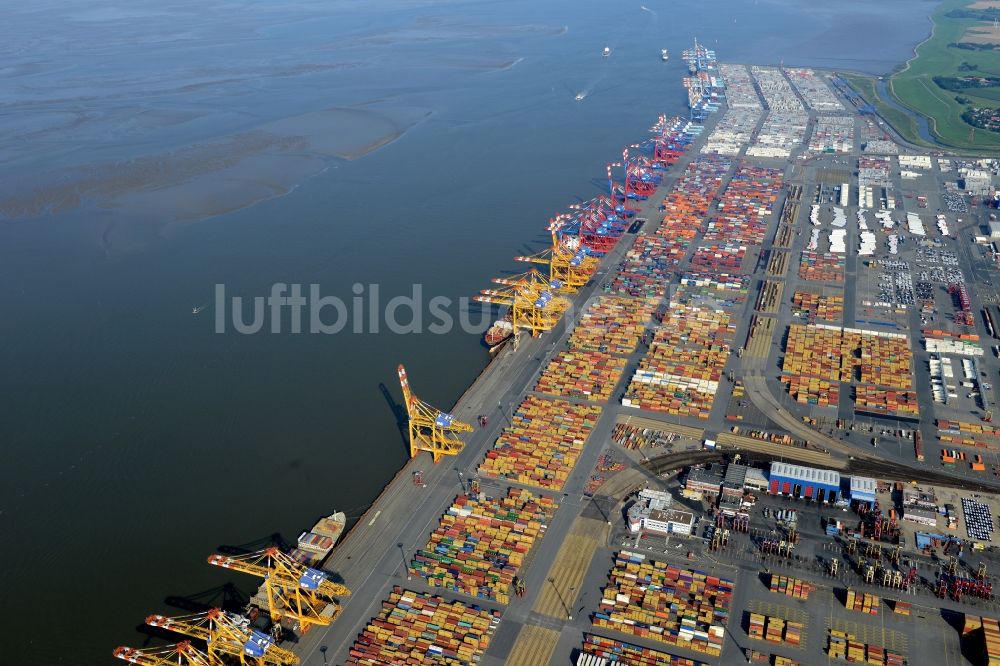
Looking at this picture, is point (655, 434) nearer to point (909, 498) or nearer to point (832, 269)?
point (909, 498)

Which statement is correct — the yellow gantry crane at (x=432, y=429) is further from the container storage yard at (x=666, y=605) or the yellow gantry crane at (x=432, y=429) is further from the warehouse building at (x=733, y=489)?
the warehouse building at (x=733, y=489)

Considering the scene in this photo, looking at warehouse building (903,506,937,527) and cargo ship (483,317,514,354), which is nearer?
warehouse building (903,506,937,527)

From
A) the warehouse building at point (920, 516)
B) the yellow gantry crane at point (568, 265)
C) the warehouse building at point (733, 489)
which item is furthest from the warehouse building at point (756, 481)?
the yellow gantry crane at point (568, 265)

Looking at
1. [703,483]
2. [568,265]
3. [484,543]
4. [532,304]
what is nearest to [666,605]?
[703,483]

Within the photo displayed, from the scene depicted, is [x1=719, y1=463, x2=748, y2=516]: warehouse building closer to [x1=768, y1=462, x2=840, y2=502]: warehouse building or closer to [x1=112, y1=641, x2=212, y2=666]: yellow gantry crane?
[x1=768, y1=462, x2=840, y2=502]: warehouse building

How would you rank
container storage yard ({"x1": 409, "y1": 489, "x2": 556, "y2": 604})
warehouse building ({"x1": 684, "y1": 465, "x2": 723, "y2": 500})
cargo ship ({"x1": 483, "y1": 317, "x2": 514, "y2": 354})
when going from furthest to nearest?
cargo ship ({"x1": 483, "y1": 317, "x2": 514, "y2": 354}) → warehouse building ({"x1": 684, "y1": 465, "x2": 723, "y2": 500}) → container storage yard ({"x1": 409, "y1": 489, "x2": 556, "y2": 604})

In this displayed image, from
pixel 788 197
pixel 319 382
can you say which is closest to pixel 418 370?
pixel 319 382

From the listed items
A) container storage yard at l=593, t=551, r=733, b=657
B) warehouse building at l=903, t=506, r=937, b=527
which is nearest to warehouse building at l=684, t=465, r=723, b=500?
container storage yard at l=593, t=551, r=733, b=657

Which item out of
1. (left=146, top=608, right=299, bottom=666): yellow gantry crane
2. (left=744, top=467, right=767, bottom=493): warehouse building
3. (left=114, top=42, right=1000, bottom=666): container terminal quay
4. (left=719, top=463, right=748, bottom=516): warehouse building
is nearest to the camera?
(left=146, top=608, right=299, bottom=666): yellow gantry crane
